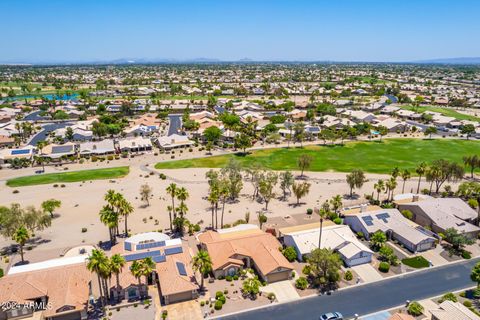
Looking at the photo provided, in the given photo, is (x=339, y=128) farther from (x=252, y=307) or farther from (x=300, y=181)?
(x=252, y=307)

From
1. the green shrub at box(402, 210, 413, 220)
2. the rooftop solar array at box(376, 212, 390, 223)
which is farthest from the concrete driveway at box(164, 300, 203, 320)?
the green shrub at box(402, 210, 413, 220)

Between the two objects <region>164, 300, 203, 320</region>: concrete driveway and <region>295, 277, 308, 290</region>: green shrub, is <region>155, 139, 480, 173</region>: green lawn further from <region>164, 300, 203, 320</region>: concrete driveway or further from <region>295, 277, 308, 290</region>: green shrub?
<region>164, 300, 203, 320</region>: concrete driveway

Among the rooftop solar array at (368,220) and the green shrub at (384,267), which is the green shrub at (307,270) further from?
the rooftop solar array at (368,220)

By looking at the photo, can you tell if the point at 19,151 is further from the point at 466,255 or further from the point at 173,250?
the point at 466,255

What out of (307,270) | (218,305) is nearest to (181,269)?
(218,305)

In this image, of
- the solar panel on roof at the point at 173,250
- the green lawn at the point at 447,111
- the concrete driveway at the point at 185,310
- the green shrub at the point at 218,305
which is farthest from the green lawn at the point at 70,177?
the green lawn at the point at 447,111

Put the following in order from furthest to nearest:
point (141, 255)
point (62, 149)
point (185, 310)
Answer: point (62, 149), point (141, 255), point (185, 310)

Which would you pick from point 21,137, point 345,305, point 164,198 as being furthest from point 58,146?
point 345,305
